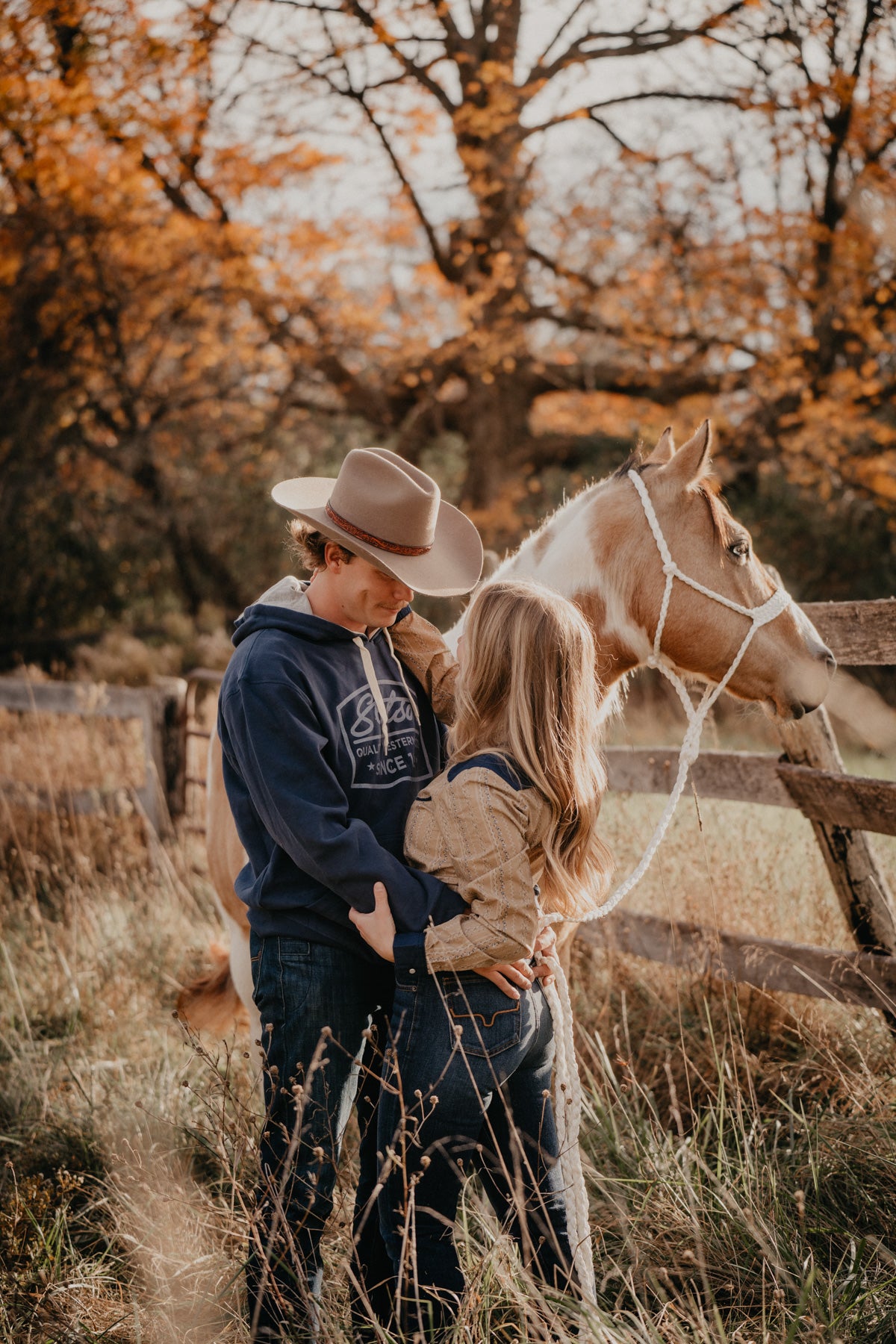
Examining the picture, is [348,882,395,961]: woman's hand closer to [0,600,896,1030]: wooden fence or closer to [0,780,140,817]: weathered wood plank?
[0,600,896,1030]: wooden fence

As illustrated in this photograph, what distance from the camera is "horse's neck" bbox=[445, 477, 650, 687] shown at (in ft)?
8.11

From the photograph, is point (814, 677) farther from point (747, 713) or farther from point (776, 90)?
point (776, 90)

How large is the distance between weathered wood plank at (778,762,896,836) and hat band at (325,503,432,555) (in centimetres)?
165

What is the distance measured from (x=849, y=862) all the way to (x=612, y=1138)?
117 cm

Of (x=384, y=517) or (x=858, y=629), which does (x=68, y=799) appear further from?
(x=858, y=629)

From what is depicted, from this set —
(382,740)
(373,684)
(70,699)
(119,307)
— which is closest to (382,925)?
(382,740)

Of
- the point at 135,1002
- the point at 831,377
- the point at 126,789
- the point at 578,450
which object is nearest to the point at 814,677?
the point at 135,1002

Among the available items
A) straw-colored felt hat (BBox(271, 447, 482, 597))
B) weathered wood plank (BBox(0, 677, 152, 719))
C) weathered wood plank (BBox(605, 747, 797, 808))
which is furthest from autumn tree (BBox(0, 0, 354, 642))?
straw-colored felt hat (BBox(271, 447, 482, 597))

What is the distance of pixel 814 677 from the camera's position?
2551 mm

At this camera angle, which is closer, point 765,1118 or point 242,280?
point 765,1118

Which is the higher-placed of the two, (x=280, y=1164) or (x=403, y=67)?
(x=403, y=67)

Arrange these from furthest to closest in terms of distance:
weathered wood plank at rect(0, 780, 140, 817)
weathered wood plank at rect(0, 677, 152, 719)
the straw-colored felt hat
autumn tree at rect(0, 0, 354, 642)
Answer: autumn tree at rect(0, 0, 354, 642), weathered wood plank at rect(0, 677, 152, 719), weathered wood plank at rect(0, 780, 140, 817), the straw-colored felt hat

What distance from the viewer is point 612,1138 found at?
2.62 metres

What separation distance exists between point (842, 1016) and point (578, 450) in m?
9.64
